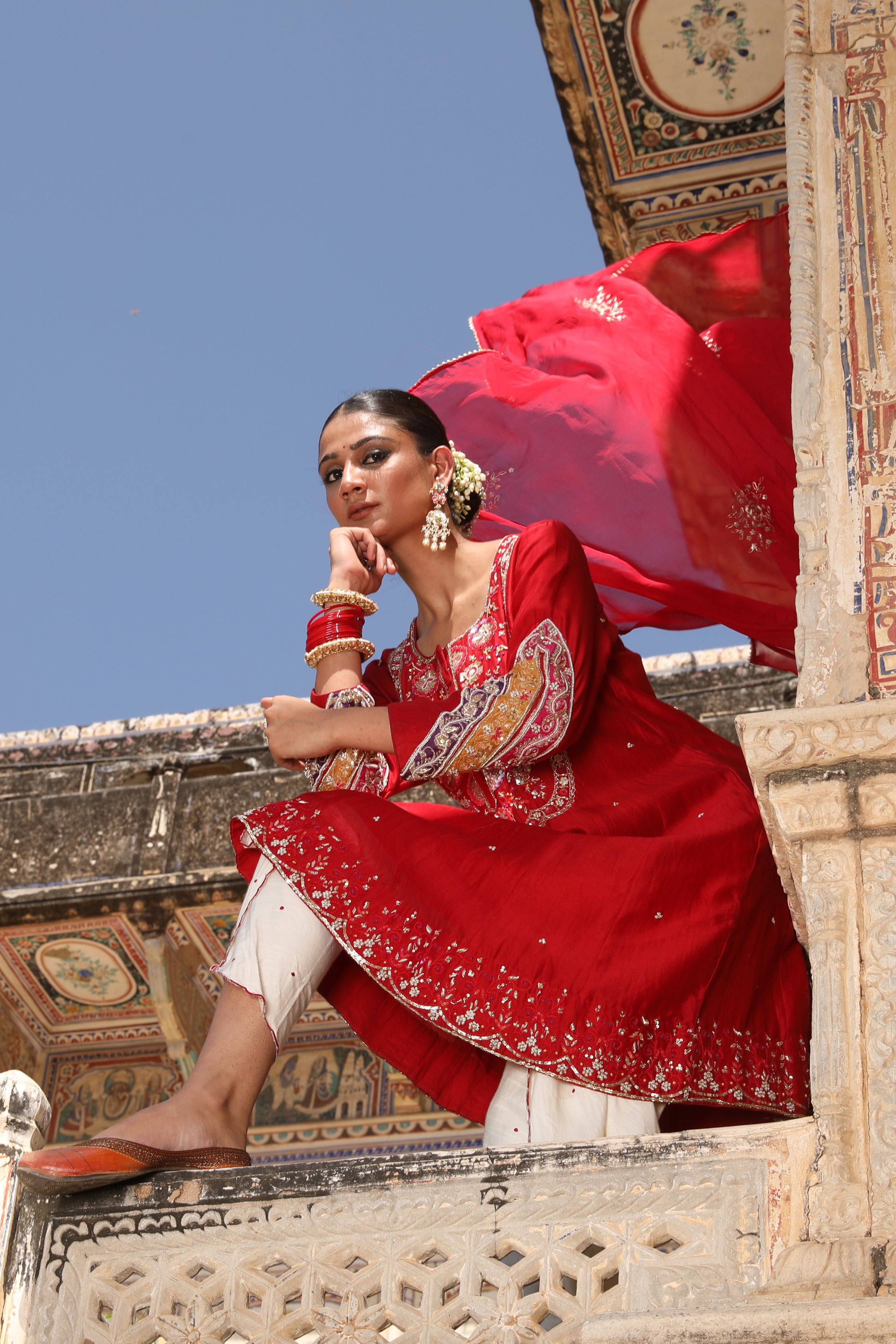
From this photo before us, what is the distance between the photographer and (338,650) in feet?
10.7

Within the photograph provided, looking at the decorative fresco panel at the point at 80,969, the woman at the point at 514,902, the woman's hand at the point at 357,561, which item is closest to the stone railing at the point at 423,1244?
the woman at the point at 514,902

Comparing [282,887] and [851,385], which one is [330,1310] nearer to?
[282,887]

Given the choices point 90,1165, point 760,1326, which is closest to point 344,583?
point 90,1165

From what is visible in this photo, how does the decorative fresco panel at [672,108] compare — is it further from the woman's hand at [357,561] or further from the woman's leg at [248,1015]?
the woman's leg at [248,1015]

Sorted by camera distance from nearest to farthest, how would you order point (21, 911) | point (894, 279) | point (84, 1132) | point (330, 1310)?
point (330, 1310) < point (894, 279) < point (21, 911) < point (84, 1132)

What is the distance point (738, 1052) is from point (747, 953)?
0.57 feet

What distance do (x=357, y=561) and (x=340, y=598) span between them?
11cm

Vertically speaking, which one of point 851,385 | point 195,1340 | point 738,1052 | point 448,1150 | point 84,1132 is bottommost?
point 195,1340

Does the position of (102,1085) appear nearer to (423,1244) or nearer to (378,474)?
(378,474)

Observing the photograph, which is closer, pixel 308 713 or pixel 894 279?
pixel 894 279

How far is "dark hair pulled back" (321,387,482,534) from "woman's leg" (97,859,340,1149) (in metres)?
1.02

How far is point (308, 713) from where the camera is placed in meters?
3.12

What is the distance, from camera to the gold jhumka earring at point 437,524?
3387 millimetres

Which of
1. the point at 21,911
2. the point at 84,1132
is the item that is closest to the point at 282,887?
the point at 21,911
